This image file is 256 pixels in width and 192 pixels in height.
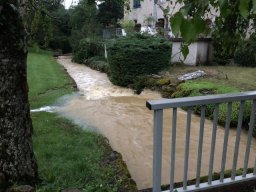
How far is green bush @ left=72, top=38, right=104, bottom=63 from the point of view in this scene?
21.7 meters

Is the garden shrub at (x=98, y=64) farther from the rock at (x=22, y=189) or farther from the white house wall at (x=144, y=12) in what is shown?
the rock at (x=22, y=189)

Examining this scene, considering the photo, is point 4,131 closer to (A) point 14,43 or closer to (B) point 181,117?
(A) point 14,43

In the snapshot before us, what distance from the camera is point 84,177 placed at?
394 cm

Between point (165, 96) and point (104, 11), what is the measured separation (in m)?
22.5

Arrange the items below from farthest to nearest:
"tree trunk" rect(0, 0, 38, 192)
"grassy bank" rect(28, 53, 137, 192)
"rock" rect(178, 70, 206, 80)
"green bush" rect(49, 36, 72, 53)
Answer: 1. "green bush" rect(49, 36, 72, 53)
2. "rock" rect(178, 70, 206, 80)
3. "grassy bank" rect(28, 53, 137, 192)
4. "tree trunk" rect(0, 0, 38, 192)

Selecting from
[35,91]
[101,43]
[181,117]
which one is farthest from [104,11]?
[181,117]

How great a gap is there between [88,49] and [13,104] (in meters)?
19.1

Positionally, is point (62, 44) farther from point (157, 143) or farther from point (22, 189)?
point (157, 143)

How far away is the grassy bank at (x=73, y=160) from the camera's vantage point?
3703mm

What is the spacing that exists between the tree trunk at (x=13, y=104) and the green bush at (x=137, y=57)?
30.5 ft

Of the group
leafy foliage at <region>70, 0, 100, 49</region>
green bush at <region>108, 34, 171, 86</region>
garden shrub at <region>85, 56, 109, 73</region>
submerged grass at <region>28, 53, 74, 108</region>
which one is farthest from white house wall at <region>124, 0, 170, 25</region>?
green bush at <region>108, 34, 171, 86</region>

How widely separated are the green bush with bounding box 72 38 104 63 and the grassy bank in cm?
1407

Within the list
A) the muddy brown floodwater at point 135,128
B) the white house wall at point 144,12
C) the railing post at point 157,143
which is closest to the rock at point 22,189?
the railing post at point 157,143

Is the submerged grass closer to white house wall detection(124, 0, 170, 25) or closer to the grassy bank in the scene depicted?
the grassy bank
